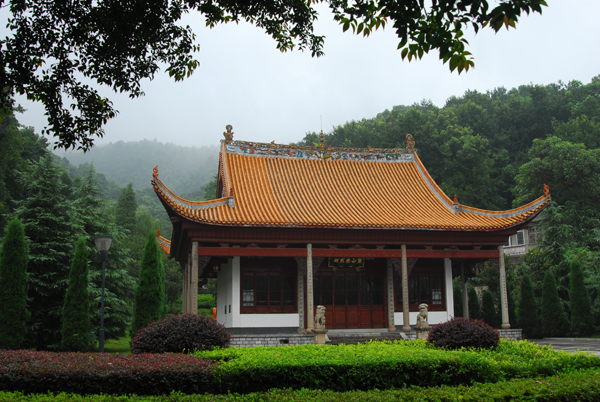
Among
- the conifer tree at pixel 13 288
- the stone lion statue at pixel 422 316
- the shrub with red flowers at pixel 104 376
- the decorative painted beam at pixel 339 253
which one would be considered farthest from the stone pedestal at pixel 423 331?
the conifer tree at pixel 13 288

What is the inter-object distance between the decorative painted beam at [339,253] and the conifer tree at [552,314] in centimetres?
758

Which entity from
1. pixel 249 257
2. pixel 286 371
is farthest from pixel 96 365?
pixel 249 257

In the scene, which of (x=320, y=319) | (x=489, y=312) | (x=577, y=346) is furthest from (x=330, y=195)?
(x=489, y=312)

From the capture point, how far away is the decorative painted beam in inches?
627

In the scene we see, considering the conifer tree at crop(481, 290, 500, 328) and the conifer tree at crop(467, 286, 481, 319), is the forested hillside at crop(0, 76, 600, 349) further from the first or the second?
the conifer tree at crop(467, 286, 481, 319)

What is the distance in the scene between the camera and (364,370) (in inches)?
301

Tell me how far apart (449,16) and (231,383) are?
552cm

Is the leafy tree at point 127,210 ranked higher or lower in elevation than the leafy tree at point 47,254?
higher

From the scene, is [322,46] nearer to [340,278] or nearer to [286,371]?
[286,371]

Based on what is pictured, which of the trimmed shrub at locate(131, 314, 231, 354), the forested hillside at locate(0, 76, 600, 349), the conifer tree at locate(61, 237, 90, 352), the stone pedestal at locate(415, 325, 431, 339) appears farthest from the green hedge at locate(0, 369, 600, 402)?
the conifer tree at locate(61, 237, 90, 352)

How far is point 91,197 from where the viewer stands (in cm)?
2617

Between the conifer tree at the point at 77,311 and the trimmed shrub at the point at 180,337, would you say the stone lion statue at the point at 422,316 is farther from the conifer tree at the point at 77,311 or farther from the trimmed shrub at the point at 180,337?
the conifer tree at the point at 77,311

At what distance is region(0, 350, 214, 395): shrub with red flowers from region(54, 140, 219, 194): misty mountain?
106751 mm

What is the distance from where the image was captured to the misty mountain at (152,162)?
124m
